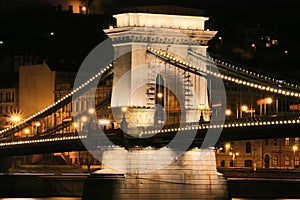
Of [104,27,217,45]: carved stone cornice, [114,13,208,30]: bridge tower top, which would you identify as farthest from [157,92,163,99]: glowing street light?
[114,13,208,30]: bridge tower top

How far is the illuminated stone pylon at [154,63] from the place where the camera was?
211 ft

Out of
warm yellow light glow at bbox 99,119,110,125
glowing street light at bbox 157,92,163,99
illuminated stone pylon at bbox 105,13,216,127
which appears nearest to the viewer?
illuminated stone pylon at bbox 105,13,216,127

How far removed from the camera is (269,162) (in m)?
102

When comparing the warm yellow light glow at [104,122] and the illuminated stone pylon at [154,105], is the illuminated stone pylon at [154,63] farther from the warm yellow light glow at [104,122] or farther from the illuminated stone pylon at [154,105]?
the warm yellow light glow at [104,122]

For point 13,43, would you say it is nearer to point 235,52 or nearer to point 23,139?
point 235,52

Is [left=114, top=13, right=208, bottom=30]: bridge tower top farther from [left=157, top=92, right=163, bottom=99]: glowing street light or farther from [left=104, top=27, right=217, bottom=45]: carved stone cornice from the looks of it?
[left=157, top=92, right=163, bottom=99]: glowing street light

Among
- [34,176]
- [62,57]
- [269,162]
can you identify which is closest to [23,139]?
[34,176]

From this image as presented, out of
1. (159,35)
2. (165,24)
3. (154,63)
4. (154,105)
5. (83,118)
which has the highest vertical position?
(165,24)

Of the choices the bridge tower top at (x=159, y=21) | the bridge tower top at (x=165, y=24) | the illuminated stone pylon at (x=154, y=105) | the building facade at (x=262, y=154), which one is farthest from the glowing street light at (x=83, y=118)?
the building facade at (x=262, y=154)

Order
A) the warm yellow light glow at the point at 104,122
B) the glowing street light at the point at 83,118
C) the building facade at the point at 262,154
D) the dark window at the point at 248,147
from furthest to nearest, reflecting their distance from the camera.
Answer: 1. the dark window at the point at 248,147
2. the building facade at the point at 262,154
3. the glowing street light at the point at 83,118
4. the warm yellow light glow at the point at 104,122

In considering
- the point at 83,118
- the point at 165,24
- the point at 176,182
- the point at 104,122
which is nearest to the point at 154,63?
the point at 165,24

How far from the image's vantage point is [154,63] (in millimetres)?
64812

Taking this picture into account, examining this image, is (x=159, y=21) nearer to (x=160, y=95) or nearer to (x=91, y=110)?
(x=160, y=95)

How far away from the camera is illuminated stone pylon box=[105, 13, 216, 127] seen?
211 ft
